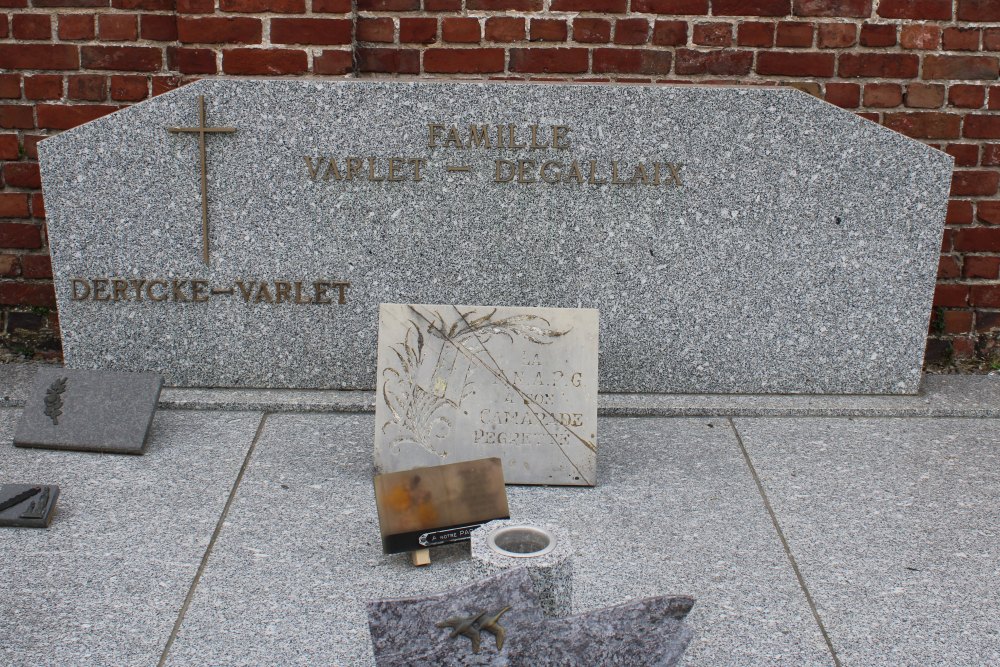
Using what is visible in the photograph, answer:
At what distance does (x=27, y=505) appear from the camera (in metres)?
2.30

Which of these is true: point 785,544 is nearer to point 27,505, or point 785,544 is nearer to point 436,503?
point 436,503

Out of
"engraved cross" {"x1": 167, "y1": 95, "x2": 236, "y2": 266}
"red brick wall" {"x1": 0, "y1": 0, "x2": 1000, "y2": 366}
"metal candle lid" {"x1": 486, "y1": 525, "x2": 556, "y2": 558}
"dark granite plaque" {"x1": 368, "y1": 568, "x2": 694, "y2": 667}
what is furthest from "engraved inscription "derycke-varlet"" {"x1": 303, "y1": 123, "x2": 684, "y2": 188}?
"dark granite plaque" {"x1": 368, "y1": 568, "x2": 694, "y2": 667}

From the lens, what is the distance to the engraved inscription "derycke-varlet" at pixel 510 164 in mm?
2992

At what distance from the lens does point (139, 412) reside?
107 inches

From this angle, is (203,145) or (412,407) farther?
(203,145)

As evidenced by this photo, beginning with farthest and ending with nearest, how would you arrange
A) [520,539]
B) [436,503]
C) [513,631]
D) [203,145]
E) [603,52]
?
[603,52] < [203,145] < [436,503] < [520,539] < [513,631]

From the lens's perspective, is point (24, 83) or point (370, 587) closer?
point (370, 587)

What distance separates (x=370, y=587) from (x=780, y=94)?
193cm

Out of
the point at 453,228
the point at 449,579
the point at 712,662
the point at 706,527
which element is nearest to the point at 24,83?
the point at 453,228

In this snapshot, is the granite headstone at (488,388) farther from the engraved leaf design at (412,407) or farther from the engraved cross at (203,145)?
the engraved cross at (203,145)

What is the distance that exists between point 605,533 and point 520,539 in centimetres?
46

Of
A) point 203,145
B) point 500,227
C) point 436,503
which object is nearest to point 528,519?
point 436,503

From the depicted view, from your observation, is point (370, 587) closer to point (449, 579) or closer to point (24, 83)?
point (449, 579)

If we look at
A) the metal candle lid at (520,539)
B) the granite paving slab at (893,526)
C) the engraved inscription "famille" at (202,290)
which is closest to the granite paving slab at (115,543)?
the engraved inscription "famille" at (202,290)
